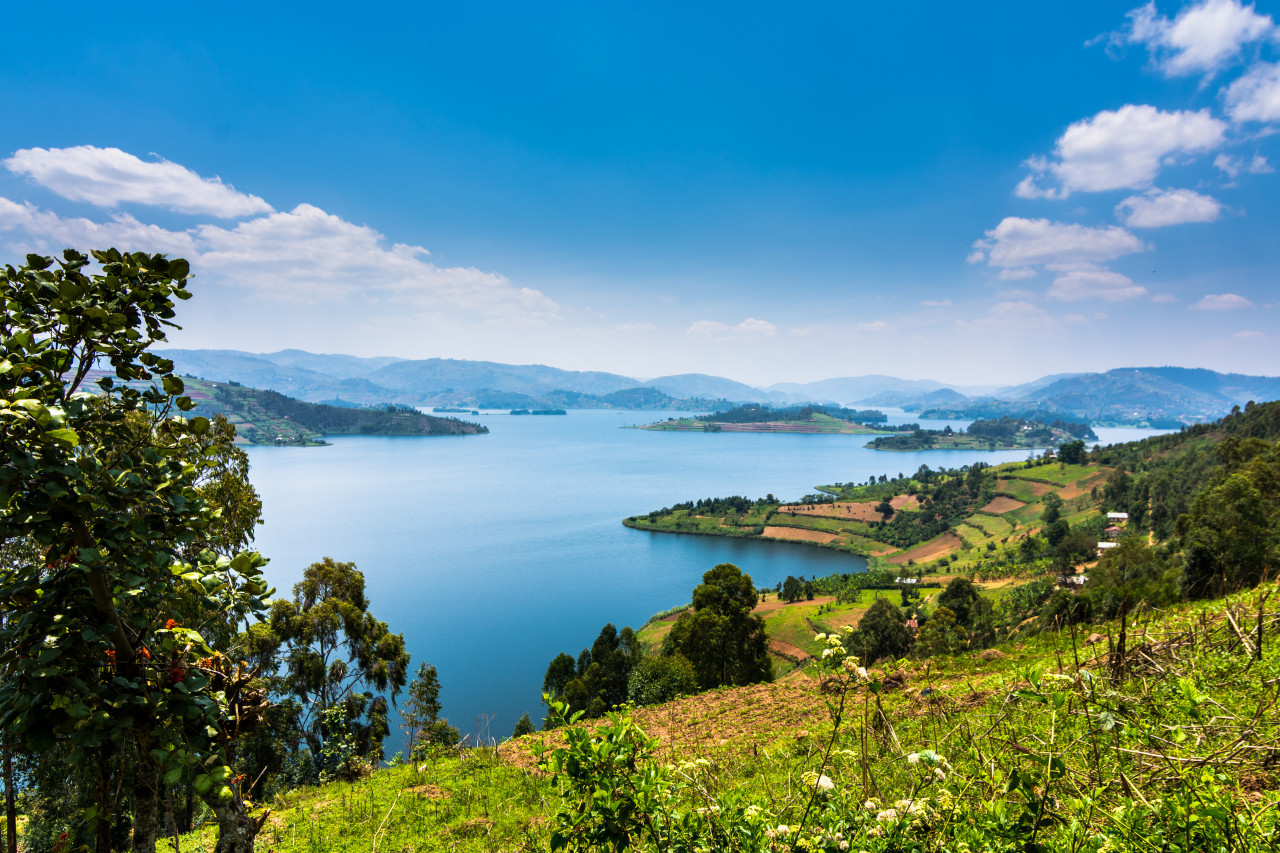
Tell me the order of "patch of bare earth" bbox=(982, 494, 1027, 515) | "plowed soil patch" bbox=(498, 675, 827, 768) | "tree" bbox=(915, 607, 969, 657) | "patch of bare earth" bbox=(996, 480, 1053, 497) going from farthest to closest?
"patch of bare earth" bbox=(996, 480, 1053, 497)
"patch of bare earth" bbox=(982, 494, 1027, 515)
"tree" bbox=(915, 607, 969, 657)
"plowed soil patch" bbox=(498, 675, 827, 768)

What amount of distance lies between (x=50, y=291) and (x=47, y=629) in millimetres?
1126

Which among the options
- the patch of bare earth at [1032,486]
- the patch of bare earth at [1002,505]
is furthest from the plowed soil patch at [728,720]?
the patch of bare earth at [1032,486]

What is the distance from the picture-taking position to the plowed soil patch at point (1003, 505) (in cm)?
8922

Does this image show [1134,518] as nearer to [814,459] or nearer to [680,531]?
[680,531]

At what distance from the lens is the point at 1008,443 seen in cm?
19425

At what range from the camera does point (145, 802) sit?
77.9 inches

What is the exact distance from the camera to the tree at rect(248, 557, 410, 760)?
1617cm

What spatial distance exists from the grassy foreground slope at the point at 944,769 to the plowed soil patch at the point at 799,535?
71.9 metres

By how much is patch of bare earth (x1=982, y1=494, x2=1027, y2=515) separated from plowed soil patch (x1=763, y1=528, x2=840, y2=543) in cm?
2947

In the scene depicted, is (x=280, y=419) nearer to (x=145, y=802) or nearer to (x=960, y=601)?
(x=960, y=601)

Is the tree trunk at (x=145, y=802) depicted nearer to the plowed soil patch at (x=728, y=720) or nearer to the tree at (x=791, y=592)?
the plowed soil patch at (x=728, y=720)

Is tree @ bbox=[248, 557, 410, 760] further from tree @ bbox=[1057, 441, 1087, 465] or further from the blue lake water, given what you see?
tree @ bbox=[1057, 441, 1087, 465]

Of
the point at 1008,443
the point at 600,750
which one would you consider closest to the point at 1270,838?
the point at 600,750

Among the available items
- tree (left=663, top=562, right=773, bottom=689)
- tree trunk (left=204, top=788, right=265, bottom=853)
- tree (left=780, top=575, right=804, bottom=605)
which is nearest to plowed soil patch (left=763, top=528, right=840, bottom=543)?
tree (left=780, top=575, right=804, bottom=605)
